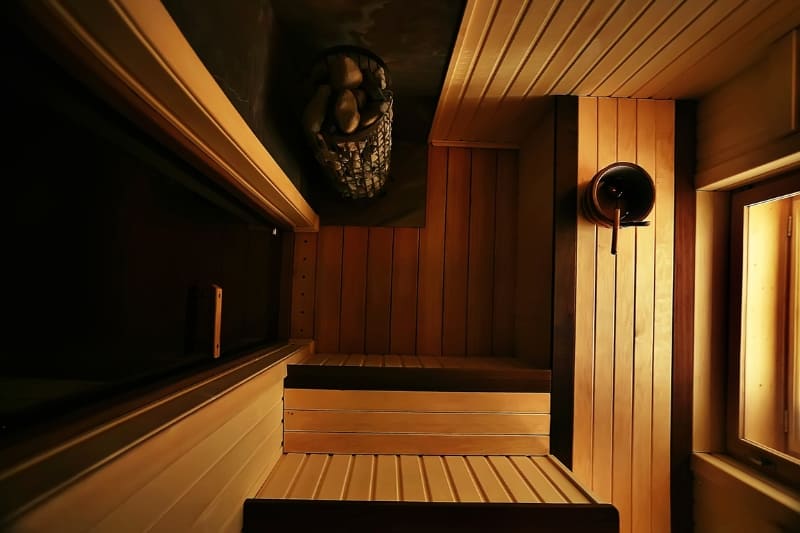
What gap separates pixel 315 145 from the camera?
1431 mm

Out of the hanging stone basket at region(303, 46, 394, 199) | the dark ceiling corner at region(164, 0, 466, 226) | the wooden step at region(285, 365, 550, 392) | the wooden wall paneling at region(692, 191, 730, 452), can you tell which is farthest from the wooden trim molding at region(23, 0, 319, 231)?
the wooden wall paneling at region(692, 191, 730, 452)

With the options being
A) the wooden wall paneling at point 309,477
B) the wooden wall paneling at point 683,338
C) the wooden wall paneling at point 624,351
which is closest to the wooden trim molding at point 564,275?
the wooden wall paneling at point 624,351

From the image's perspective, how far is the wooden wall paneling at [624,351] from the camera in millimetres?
1782

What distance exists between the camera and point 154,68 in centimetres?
63

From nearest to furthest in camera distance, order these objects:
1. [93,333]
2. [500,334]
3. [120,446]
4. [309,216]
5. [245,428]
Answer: [120,446] < [93,333] < [245,428] < [309,216] < [500,334]

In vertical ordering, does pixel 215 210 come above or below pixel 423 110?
below

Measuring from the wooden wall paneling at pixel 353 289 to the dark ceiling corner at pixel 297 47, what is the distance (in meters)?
0.42

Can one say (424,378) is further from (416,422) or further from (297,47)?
(297,47)

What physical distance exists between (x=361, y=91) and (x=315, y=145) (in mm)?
251

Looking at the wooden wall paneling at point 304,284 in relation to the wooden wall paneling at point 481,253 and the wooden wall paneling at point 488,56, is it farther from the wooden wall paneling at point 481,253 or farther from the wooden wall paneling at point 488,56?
the wooden wall paneling at point 488,56

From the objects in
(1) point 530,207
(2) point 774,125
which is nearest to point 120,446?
(1) point 530,207

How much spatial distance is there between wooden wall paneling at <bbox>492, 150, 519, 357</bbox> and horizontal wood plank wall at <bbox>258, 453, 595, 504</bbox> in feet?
2.42

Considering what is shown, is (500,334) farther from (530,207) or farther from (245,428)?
(245,428)

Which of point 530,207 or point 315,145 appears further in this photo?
point 530,207
